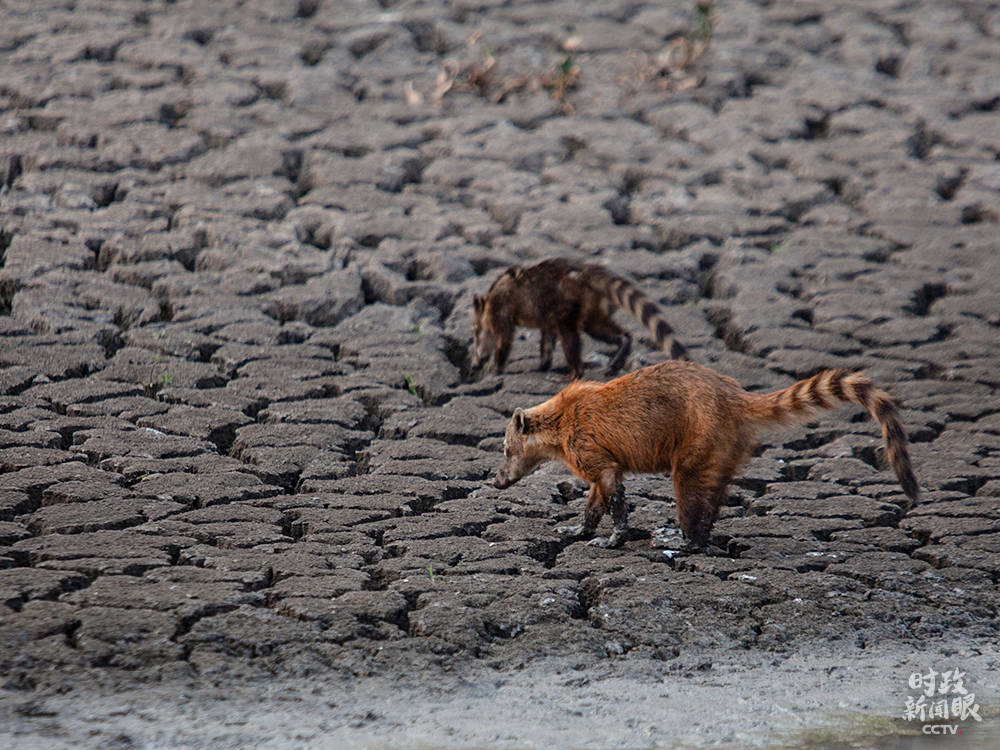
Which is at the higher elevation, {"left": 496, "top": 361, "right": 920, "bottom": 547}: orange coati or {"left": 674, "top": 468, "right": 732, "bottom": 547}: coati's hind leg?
{"left": 496, "top": 361, "right": 920, "bottom": 547}: orange coati

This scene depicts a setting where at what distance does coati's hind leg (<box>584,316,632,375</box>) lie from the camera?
790 centimetres

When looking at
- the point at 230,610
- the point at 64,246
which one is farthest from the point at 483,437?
the point at 64,246

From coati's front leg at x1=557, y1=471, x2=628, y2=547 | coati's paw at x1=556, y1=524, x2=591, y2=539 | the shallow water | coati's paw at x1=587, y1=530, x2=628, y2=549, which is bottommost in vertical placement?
the shallow water

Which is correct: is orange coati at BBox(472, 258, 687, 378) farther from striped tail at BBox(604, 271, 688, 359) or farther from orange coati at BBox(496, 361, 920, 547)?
orange coati at BBox(496, 361, 920, 547)

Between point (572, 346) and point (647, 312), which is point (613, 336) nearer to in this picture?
point (572, 346)

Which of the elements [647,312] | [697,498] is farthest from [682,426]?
[647,312]

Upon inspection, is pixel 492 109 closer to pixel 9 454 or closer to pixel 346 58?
pixel 346 58

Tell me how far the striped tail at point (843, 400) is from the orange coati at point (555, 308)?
248 centimetres

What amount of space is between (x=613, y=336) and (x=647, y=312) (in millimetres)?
867

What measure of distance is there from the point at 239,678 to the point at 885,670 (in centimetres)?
259

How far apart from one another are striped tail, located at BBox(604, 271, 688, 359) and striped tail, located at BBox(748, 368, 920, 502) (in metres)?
1.49

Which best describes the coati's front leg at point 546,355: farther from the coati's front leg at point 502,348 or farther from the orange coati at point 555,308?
the coati's front leg at point 502,348

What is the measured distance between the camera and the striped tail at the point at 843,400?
484cm

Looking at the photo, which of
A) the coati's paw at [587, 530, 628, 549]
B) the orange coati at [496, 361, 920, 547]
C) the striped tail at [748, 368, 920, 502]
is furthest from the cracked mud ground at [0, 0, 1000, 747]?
the striped tail at [748, 368, 920, 502]
